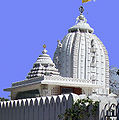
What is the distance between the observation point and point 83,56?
51.4 metres

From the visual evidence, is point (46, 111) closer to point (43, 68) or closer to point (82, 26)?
point (43, 68)

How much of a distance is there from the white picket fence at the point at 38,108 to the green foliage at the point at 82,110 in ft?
1.34

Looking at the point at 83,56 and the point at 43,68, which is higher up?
the point at 83,56

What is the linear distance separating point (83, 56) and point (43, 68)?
355 inches

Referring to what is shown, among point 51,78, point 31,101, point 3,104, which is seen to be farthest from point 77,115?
point 51,78

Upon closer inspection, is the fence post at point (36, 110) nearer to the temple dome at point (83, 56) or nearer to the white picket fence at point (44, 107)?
the white picket fence at point (44, 107)

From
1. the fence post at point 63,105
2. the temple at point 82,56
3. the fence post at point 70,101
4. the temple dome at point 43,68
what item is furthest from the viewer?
the temple at point 82,56

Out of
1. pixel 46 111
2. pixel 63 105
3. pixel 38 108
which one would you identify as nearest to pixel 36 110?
pixel 38 108

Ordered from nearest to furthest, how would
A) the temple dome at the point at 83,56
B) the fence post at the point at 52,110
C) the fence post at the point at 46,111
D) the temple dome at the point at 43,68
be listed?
the fence post at the point at 52,110
the fence post at the point at 46,111
the temple dome at the point at 43,68
the temple dome at the point at 83,56

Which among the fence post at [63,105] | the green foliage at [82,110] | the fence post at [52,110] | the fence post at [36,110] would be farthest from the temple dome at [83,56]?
the green foliage at [82,110]

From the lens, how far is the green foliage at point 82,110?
2048cm

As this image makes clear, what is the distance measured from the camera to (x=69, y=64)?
169ft

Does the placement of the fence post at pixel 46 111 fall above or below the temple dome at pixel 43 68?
below

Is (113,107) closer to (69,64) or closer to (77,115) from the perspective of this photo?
(77,115)
